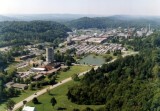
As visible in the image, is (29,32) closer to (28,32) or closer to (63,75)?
(28,32)

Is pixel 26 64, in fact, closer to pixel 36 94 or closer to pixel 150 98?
pixel 36 94

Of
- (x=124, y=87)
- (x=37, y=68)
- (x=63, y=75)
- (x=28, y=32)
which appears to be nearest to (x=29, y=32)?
(x=28, y=32)

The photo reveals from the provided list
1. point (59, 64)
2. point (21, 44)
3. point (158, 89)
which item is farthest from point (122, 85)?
point (21, 44)

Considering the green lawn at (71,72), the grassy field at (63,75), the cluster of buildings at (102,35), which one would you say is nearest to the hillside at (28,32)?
the cluster of buildings at (102,35)

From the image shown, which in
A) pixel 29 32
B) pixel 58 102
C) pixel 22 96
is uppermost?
pixel 29 32

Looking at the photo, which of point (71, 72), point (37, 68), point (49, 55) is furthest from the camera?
point (49, 55)

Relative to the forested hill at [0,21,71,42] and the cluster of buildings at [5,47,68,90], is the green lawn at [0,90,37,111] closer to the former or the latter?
the cluster of buildings at [5,47,68,90]
